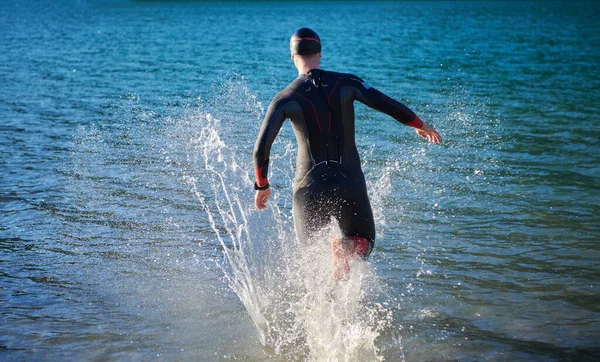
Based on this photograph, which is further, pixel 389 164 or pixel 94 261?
pixel 389 164

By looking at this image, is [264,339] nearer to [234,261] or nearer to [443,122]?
[234,261]

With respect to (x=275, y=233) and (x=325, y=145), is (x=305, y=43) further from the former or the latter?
(x=275, y=233)

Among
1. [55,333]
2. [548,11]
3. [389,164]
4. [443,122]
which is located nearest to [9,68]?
[443,122]

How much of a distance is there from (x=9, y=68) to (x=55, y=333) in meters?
22.9

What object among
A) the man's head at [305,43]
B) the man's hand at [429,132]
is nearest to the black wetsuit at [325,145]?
the man's head at [305,43]

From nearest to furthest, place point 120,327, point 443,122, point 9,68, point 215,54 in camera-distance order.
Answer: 1. point 120,327
2. point 443,122
3. point 9,68
4. point 215,54

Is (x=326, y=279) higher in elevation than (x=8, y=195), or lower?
higher

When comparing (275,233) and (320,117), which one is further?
(275,233)

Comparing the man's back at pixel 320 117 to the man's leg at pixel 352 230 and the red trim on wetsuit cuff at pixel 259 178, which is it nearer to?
the red trim on wetsuit cuff at pixel 259 178

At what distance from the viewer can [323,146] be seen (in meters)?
6.44

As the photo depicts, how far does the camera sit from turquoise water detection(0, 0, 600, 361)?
6.65 metres

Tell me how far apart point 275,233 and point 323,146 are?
102 inches

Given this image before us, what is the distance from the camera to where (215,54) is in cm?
3197

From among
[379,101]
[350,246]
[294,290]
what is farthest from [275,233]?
[379,101]
